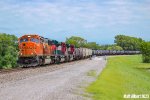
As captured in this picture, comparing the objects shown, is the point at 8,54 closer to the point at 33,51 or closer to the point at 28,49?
the point at 28,49

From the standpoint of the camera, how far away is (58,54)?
62438mm

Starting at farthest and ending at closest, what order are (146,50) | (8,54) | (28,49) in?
1. (146,50)
2. (8,54)
3. (28,49)

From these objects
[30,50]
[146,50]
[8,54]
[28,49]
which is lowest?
[8,54]

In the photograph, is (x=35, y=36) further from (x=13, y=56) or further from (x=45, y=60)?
(x=13, y=56)

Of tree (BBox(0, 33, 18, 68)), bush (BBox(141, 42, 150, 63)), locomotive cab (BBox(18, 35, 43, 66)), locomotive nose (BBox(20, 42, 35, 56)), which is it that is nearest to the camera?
locomotive cab (BBox(18, 35, 43, 66))

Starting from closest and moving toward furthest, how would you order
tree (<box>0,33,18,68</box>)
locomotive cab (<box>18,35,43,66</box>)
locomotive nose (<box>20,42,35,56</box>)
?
locomotive cab (<box>18,35,43,66</box>), locomotive nose (<box>20,42,35,56</box>), tree (<box>0,33,18,68</box>)

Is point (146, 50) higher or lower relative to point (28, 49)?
lower

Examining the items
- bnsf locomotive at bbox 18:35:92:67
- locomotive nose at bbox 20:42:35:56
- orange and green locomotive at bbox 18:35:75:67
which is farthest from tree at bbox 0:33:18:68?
locomotive nose at bbox 20:42:35:56

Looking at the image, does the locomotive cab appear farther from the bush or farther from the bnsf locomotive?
the bush

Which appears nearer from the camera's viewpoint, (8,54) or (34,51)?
(34,51)

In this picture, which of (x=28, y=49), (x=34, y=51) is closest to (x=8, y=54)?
(x=28, y=49)

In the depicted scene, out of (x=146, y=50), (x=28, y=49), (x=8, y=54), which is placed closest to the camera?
(x=28, y=49)

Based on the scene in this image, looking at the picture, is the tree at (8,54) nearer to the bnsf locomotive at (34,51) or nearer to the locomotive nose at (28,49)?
the bnsf locomotive at (34,51)

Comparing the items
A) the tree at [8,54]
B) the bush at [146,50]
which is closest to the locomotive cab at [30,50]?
the tree at [8,54]
